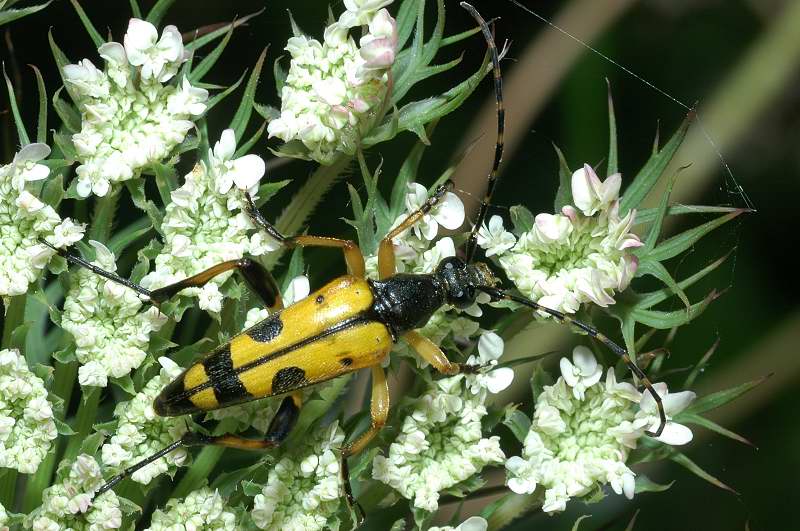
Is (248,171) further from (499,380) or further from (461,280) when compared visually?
(499,380)

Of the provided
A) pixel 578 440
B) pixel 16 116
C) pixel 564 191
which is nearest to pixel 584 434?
pixel 578 440

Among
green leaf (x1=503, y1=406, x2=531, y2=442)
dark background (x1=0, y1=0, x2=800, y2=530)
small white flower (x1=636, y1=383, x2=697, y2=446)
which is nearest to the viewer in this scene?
small white flower (x1=636, y1=383, x2=697, y2=446)

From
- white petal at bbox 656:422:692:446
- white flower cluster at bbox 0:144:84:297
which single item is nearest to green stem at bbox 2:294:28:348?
white flower cluster at bbox 0:144:84:297

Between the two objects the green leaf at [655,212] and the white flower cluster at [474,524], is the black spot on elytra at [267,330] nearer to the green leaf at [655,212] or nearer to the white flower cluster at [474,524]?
the white flower cluster at [474,524]

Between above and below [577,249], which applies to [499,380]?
below

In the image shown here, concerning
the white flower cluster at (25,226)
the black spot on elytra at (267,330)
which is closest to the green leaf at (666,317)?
the black spot on elytra at (267,330)

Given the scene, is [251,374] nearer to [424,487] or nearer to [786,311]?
[424,487]

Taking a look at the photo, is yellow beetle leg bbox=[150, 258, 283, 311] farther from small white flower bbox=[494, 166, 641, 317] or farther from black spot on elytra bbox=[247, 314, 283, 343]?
small white flower bbox=[494, 166, 641, 317]
